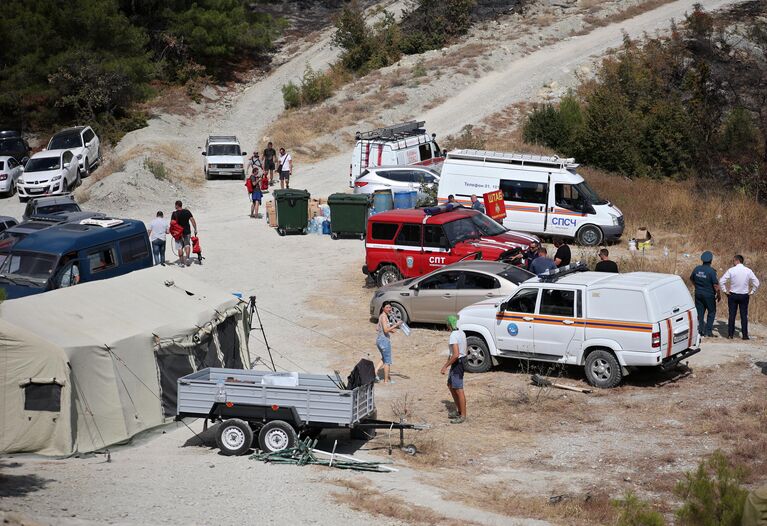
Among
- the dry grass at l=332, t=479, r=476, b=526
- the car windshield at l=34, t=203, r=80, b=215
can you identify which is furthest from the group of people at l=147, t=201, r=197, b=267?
the dry grass at l=332, t=479, r=476, b=526

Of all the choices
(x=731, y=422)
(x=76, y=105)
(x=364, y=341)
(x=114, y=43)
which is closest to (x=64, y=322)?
(x=364, y=341)

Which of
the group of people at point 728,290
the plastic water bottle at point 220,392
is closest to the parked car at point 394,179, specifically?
the group of people at point 728,290

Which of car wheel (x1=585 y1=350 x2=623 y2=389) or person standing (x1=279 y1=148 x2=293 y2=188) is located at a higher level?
person standing (x1=279 y1=148 x2=293 y2=188)

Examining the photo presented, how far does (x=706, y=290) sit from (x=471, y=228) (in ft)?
18.7

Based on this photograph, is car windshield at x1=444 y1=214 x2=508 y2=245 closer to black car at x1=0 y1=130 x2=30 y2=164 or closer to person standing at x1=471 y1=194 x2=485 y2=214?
person standing at x1=471 y1=194 x2=485 y2=214

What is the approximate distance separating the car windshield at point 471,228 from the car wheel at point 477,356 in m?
4.95

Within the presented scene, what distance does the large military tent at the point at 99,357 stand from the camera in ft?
43.9

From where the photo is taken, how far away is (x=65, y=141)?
38844 millimetres

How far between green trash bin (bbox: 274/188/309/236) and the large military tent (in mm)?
12167

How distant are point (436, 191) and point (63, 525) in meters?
19.9

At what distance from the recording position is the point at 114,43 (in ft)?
160

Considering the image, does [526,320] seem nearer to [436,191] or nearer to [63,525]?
[63,525]

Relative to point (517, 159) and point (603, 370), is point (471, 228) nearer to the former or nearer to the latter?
point (517, 159)

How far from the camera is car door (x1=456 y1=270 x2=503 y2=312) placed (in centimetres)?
1892
